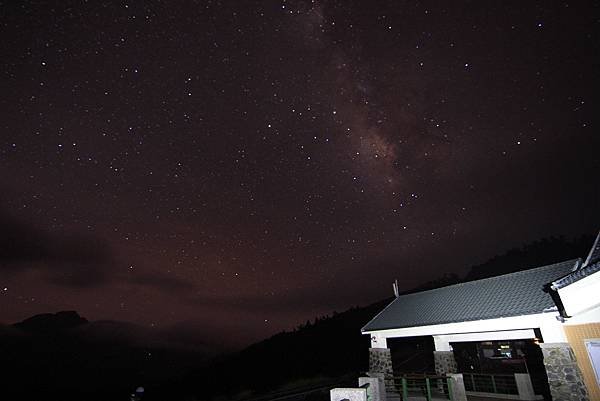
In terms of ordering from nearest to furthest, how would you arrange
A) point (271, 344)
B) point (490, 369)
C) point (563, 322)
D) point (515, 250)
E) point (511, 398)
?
point (563, 322) → point (511, 398) → point (490, 369) → point (271, 344) → point (515, 250)

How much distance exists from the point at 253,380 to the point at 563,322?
43.6m

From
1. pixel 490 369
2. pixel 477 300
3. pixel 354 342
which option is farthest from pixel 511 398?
pixel 354 342

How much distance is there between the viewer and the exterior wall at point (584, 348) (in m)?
10.5

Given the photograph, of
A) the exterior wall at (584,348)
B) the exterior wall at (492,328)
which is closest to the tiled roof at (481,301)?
the exterior wall at (492,328)

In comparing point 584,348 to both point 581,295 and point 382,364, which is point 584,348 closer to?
point 581,295

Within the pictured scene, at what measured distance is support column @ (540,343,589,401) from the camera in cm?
1078

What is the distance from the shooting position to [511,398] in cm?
1567

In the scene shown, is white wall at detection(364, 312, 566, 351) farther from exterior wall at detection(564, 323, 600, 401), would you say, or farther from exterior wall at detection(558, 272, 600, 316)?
exterior wall at detection(558, 272, 600, 316)

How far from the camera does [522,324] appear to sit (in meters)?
12.6

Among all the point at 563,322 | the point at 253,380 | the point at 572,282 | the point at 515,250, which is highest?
the point at 515,250

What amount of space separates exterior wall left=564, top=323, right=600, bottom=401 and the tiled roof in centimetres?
117

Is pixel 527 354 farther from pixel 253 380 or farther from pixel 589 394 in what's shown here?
pixel 253 380

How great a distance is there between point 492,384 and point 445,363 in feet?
7.78

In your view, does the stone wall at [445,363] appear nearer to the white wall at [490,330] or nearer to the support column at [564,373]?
the white wall at [490,330]
